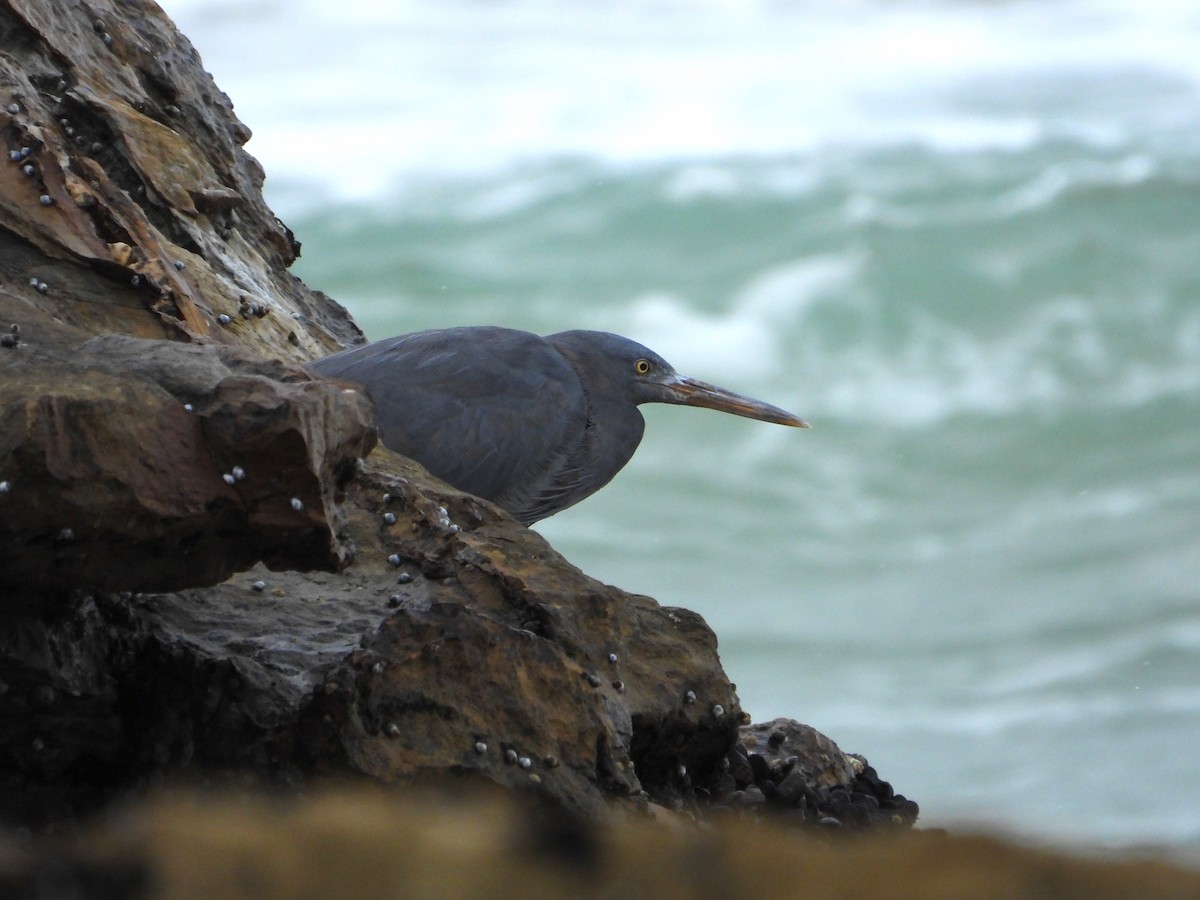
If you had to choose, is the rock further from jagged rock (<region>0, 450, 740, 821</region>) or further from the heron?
the heron

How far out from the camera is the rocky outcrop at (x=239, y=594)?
8.00 feet

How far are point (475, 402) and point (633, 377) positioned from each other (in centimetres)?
88

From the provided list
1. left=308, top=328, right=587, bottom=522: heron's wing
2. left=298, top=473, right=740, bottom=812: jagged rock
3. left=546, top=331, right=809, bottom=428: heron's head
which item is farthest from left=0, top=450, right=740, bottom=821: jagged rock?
left=546, top=331, right=809, bottom=428: heron's head

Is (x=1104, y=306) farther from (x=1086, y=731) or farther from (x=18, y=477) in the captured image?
(x=18, y=477)

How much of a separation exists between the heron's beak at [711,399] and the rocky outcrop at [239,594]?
1.59m

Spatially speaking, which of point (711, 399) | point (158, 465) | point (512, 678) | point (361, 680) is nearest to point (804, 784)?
point (512, 678)

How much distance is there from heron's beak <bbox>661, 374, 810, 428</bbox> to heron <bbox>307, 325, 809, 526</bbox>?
4 cm

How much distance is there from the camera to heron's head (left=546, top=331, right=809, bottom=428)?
516 centimetres

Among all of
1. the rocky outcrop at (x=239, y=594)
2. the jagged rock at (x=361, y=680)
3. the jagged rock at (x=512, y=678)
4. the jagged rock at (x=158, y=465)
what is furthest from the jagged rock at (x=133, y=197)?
the jagged rock at (x=512, y=678)

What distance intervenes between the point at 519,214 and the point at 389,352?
1402 centimetres

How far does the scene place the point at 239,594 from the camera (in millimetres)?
3197

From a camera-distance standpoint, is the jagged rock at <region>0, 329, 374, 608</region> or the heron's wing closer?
the jagged rock at <region>0, 329, 374, 608</region>

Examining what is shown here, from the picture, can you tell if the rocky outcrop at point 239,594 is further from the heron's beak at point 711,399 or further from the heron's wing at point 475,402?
the heron's beak at point 711,399

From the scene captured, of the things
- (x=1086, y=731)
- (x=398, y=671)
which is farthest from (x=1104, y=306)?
(x=398, y=671)
